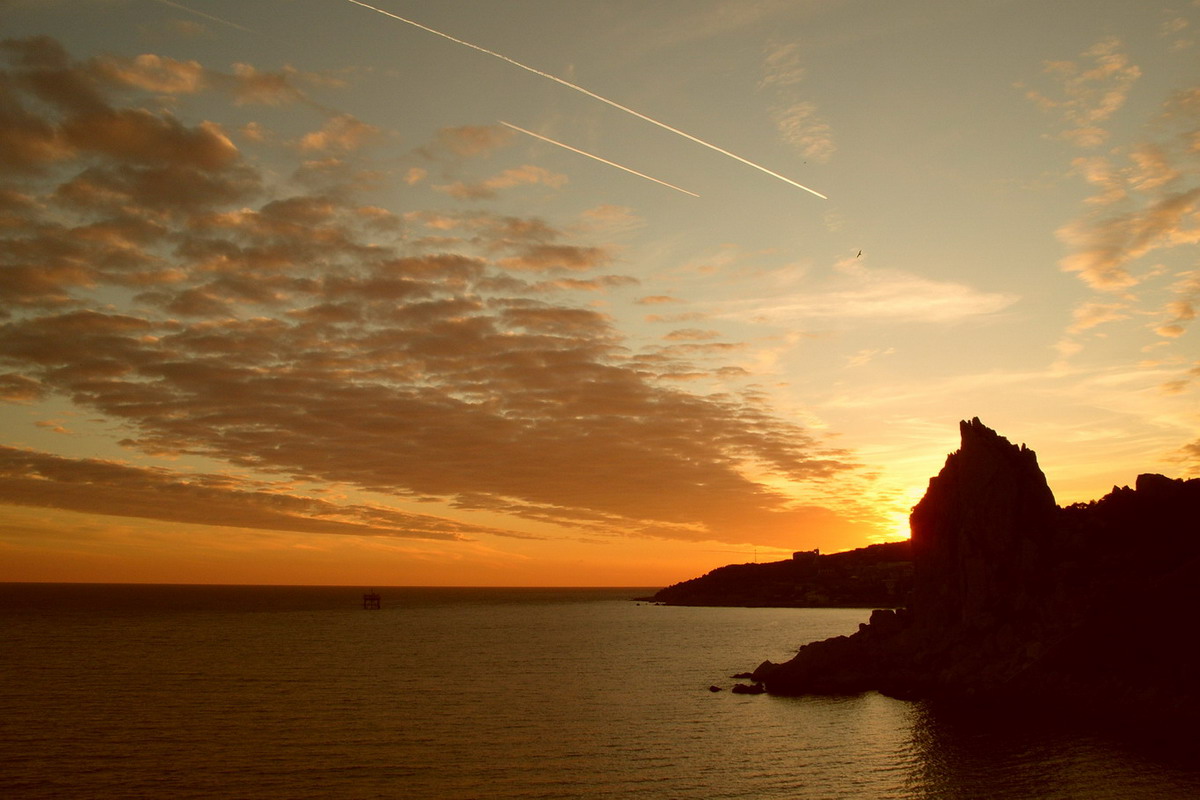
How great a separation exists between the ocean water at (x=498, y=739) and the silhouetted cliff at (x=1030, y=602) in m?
5.92

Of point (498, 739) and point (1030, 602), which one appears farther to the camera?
point (1030, 602)

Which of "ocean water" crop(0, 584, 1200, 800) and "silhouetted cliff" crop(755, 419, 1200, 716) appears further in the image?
"silhouetted cliff" crop(755, 419, 1200, 716)

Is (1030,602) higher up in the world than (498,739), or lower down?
higher up

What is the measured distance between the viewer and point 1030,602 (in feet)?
222

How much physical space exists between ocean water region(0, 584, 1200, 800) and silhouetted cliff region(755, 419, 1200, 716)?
5917 mm

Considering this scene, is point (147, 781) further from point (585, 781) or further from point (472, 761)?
point (585, 781)

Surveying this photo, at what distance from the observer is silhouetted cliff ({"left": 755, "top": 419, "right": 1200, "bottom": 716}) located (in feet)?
198

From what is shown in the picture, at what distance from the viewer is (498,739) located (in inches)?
2133

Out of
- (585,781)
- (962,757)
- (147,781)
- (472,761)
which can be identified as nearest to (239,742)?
(147,781)

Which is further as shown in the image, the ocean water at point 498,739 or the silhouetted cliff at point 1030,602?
the silhouetted cliff at point 1030,602

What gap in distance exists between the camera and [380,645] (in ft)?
397

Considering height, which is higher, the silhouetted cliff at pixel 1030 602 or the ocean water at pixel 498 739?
the silhouetted cliff at pixel 1030 602

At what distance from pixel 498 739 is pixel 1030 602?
46521 mm

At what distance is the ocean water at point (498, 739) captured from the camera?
141 feet
